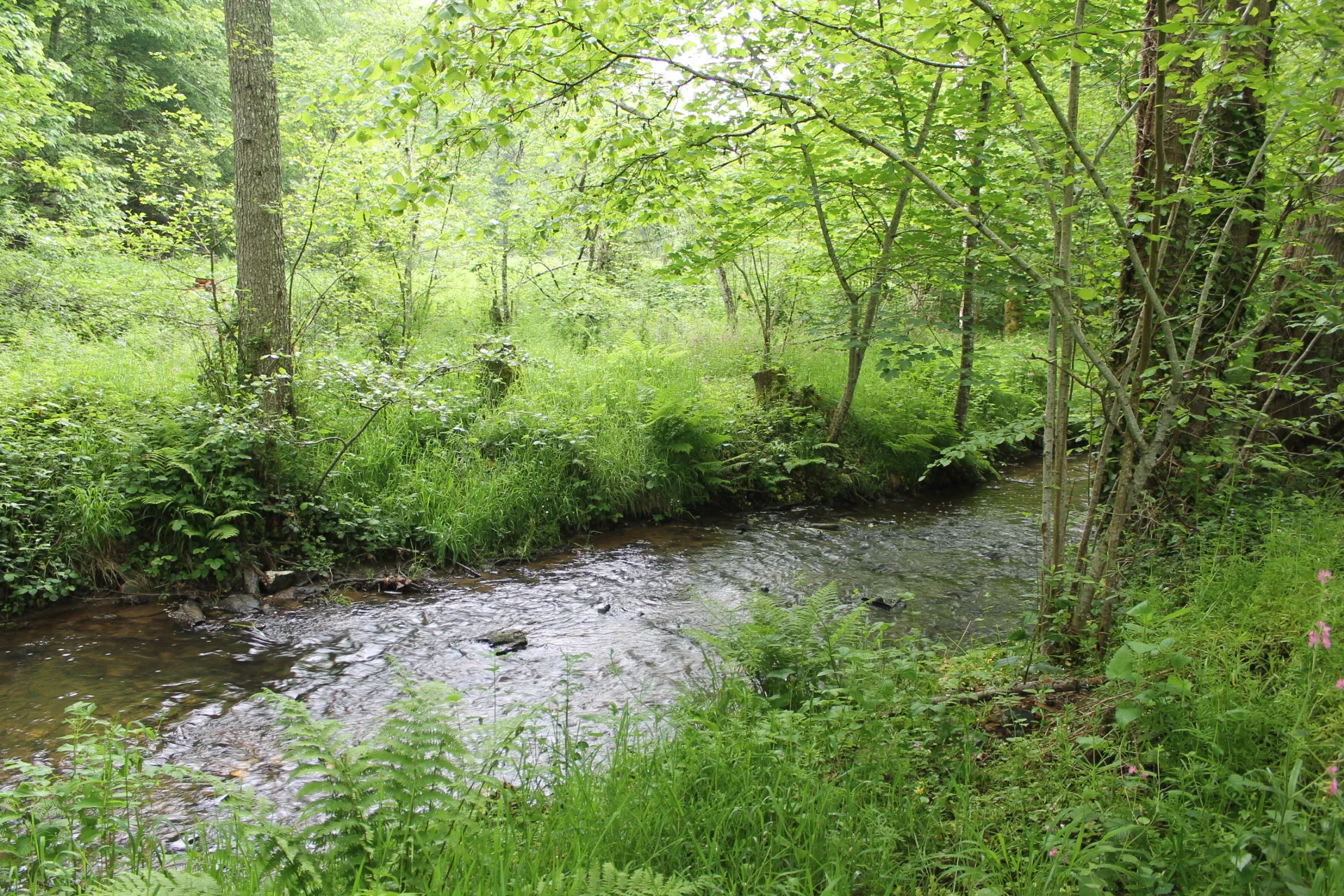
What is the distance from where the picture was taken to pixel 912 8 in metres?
3.06

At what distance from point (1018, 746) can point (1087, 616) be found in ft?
4.06

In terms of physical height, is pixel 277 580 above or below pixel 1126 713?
below

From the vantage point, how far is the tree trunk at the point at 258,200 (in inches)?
277

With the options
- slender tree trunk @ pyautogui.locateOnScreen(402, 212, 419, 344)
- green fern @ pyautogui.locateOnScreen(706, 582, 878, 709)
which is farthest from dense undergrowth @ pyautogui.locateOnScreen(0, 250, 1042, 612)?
green fern @ pyautogui.locateOnScreen(706, 582, 878, 709)

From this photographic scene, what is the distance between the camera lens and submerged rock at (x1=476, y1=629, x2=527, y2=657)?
17.9 feet

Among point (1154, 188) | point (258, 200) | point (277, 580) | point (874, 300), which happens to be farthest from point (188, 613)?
point (874, 300)

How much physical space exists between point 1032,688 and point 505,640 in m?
3.73

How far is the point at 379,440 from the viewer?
7.63 metres

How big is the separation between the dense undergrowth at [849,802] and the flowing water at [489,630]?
759mm

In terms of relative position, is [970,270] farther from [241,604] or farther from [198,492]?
[198,492]

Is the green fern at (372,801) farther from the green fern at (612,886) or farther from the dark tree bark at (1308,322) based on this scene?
the dark tree bark at (1308,322)

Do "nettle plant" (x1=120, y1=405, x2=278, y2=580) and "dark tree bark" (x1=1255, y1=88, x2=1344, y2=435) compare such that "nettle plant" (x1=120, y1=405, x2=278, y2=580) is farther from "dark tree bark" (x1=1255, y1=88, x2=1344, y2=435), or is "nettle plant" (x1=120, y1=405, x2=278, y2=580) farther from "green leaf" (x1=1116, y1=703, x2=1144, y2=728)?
"dark tree bark" (x1=1255, y1=88, x2=1344, y2=435)

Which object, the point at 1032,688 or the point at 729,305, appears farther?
the point at 729,305

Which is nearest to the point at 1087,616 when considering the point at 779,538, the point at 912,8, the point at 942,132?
the point at 912,8
